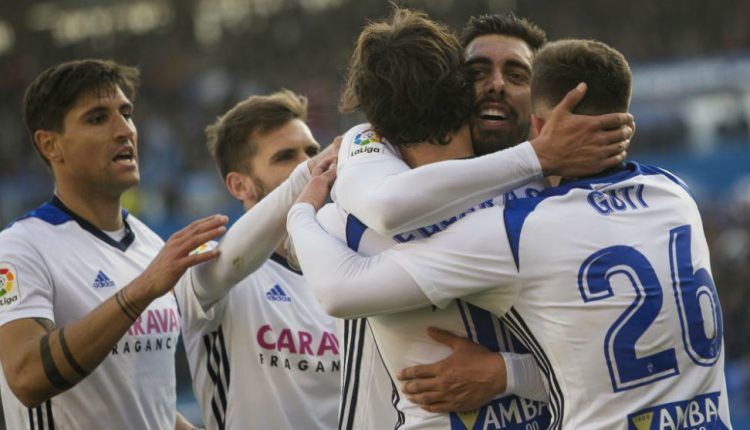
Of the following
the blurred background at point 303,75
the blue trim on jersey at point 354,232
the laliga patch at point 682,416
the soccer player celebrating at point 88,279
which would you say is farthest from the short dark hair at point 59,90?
Result: the blurred background at point 303,75

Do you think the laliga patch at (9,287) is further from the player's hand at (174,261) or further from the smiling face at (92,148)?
the smiling face at (92,148)

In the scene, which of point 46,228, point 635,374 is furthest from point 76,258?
point 635,374

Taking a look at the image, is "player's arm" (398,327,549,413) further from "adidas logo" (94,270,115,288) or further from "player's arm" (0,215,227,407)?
"adidas logo" (94,270,115,288)

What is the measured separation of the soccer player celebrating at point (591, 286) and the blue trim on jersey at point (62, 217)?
194 centimetres

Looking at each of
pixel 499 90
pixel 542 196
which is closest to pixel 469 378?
pixel 542 196

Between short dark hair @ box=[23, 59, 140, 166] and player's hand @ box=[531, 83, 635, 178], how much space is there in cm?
254

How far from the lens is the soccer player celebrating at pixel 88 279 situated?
14.4 ft

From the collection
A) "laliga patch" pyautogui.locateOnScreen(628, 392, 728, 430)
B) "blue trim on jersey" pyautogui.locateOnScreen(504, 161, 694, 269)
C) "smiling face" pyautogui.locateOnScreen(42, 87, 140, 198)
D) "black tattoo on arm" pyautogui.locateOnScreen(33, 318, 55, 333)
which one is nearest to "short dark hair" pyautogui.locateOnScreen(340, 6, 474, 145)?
"blue trim on jersey" pyautogui.locateOnScreen(504, 161, 694, 269)

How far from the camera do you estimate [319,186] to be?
A: 4062mm

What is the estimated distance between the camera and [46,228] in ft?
16.3

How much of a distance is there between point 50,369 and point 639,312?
2308 millimetres

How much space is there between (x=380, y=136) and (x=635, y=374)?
118 centimetres

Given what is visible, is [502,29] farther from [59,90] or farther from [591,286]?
[59,90]

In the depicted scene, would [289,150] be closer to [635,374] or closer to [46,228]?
[46,228]
